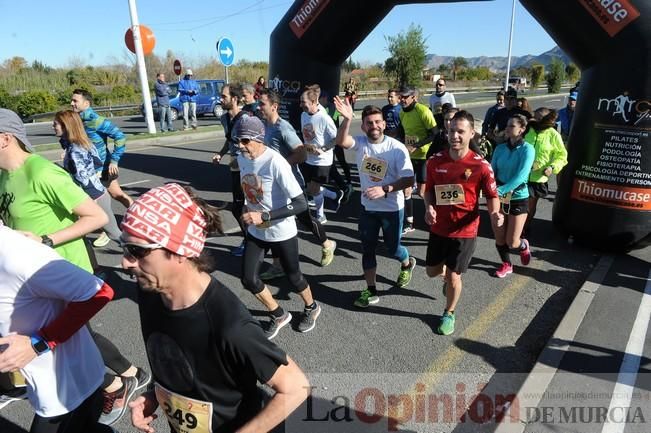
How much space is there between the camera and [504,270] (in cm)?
481

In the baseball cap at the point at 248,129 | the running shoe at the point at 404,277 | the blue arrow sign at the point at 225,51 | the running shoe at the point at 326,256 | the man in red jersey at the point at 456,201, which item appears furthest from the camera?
the blue arrow sign at the point at 225,51

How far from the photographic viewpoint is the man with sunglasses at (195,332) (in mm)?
1401

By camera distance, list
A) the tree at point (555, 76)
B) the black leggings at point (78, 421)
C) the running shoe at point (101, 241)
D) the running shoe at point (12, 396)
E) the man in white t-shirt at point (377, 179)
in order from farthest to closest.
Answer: the tree at point (555, 76) < the running shoe at point (101, 241) < the man in white t-shirt at point (377, 179) < the running shoe at point (12, 396) < the black leggings at point (78, 421)

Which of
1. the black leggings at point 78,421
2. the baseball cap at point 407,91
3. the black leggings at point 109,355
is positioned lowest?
the black leggings at point 109,355

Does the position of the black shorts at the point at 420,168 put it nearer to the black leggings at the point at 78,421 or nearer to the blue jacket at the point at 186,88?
the black leggings at the point at 78,421

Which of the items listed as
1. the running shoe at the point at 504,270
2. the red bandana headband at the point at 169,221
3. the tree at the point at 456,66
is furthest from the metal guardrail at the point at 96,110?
the tree at the point at 456,66

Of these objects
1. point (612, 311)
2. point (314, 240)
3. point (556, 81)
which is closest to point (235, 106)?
point (314, 240)

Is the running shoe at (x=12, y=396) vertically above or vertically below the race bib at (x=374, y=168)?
below

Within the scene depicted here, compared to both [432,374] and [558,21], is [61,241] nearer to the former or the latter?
[432,374]

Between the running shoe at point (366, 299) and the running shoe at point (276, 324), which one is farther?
the running shoe at point (366, 299)

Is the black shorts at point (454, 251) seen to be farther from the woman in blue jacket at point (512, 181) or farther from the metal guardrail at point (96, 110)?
the metal guardrail at point (96, 110)

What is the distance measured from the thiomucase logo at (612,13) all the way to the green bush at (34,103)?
27899 millimetres

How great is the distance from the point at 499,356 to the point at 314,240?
10.3ft

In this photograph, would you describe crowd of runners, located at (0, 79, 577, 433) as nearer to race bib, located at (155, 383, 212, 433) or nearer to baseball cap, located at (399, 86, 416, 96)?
race bib, located at (155, 383, 212, 433)
